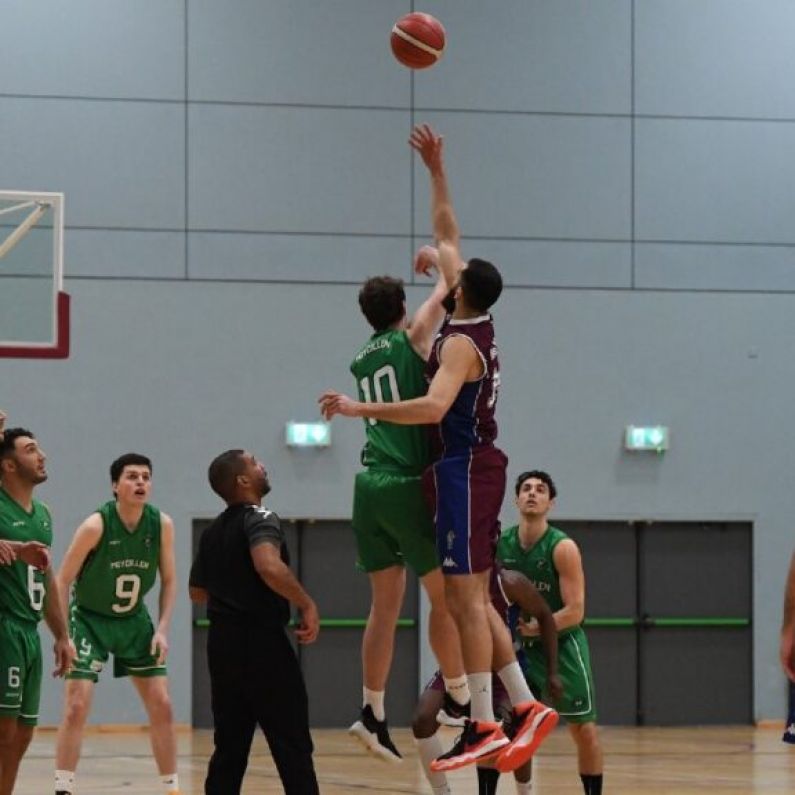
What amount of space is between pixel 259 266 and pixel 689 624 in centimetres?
606

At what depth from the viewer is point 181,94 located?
18.2 metres

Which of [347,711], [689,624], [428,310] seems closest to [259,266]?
[347,711]

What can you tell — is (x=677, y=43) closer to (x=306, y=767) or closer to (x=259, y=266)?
(x=259, y=266)

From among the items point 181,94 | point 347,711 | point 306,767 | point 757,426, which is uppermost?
point 181,94

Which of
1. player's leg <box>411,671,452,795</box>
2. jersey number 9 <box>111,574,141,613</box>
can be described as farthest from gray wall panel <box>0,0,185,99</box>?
player's leg <box>411,671,452,795</box>

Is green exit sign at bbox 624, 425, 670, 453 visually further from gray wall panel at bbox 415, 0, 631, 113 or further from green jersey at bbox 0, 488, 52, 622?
green jersey at bbox 0, 488, 52, 622

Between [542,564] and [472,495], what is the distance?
107 inches

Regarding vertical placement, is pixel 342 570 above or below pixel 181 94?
below

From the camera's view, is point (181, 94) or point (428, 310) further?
point (181, 94)

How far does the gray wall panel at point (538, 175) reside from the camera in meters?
18.7

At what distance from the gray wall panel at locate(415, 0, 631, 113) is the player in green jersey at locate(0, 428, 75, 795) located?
411 inches

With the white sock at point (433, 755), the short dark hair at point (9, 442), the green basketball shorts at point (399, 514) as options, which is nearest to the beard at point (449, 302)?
the green basketball shorts at point (399, 514)

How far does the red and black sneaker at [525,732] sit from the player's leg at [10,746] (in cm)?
272

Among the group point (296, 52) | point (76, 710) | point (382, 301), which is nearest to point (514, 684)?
point (382, 301)
